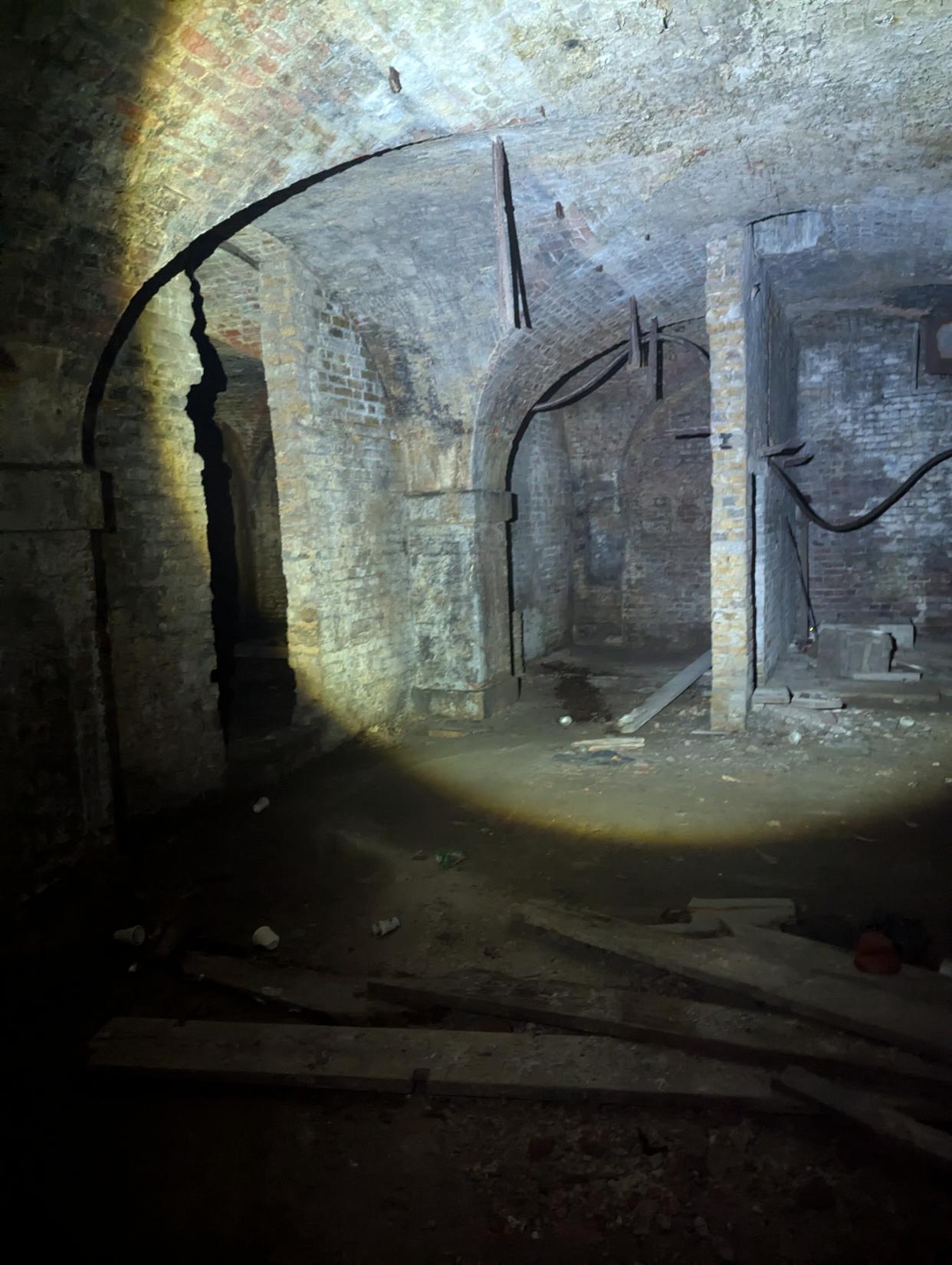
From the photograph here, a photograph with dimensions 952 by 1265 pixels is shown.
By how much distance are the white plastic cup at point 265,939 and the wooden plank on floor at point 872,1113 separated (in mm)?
2261

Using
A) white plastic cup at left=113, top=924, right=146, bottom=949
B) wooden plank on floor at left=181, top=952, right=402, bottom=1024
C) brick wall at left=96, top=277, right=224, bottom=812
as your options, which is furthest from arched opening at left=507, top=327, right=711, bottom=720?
wooden plank on floor at left=181, top=952, right=402, bottom=1024

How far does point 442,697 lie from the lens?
25.2ft

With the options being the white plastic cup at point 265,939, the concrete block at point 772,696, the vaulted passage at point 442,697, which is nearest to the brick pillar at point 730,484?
the vaulted passage at point 442,697

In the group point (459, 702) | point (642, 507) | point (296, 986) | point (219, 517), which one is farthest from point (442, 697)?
point (219, 517)

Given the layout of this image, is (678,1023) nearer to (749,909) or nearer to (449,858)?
(749,909)

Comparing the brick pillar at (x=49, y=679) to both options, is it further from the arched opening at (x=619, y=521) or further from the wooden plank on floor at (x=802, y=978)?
the arched opening at (x=619, y=521)

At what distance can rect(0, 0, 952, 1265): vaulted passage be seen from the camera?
2.50 m

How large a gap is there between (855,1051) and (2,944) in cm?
363

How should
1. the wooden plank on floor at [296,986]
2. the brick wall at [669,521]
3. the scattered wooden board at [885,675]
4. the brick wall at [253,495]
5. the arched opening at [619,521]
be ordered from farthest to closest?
the brick wall at [669,521]
the brick wall at [253,495]
the arched opening at [619,521]
the scattered wooden board at [885,675]
the wooden plank on floor at [296,986]

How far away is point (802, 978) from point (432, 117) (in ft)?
15.1

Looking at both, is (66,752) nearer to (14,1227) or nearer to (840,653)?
(14,1227)

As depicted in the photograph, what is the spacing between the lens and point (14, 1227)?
7.61ft

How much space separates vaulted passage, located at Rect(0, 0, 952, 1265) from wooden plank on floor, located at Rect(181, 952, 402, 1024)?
19mm

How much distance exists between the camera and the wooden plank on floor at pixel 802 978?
2.65 m
